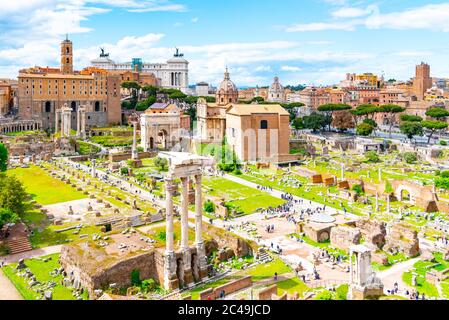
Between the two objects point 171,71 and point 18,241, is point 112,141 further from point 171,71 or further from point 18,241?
point 171,71

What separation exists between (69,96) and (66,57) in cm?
1616

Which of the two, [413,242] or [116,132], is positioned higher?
[116,132]

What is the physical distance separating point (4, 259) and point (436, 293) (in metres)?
23.3

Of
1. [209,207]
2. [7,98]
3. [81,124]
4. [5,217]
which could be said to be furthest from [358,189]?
[7,98]

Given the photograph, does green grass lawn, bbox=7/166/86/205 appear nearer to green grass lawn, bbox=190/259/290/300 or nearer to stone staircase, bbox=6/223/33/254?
stone staircase, bbox=6/223/33/254

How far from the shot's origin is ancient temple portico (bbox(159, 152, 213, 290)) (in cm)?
2241

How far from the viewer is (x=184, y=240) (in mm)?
23328

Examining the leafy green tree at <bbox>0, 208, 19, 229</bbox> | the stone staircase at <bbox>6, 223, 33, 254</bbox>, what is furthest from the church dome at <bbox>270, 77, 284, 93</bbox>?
the leafy green tree at <bbox>0, 208, 19, 229</bbox>

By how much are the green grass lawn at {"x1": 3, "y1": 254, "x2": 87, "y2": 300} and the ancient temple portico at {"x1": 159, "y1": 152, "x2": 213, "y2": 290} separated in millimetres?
4312

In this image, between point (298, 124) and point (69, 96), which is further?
point (298, 124)

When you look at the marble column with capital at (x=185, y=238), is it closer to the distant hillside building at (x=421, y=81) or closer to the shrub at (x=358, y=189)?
the shrub at (x=358, y=189)

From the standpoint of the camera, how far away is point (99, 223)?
1324 inches
